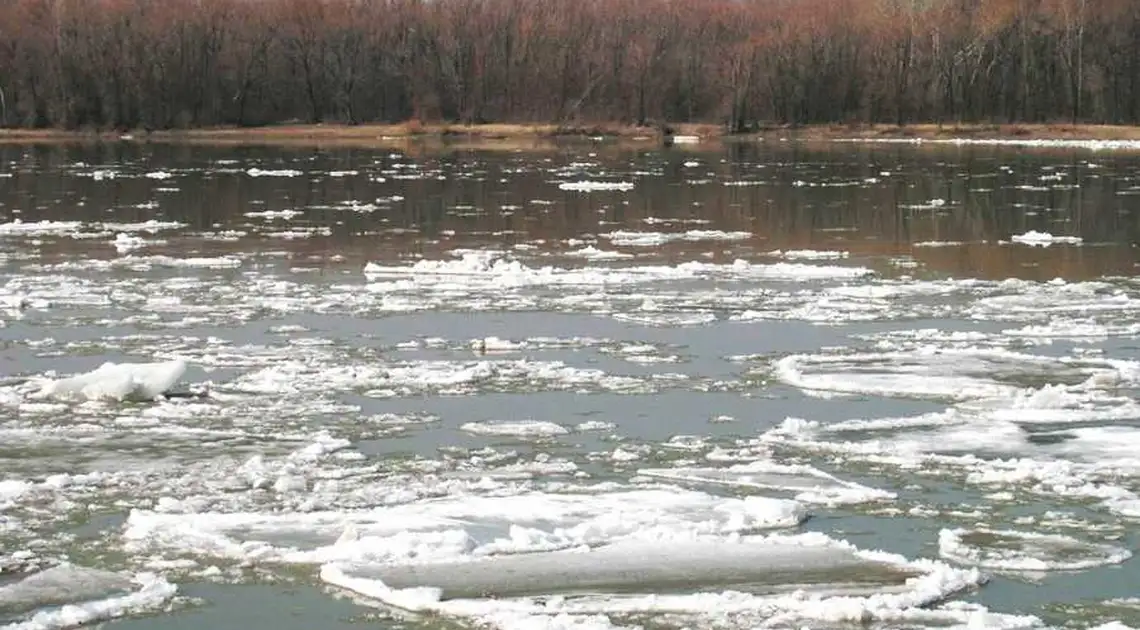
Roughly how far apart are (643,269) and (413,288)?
116 inches

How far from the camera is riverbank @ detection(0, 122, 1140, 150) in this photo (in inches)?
2611

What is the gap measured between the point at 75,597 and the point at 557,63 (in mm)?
82472

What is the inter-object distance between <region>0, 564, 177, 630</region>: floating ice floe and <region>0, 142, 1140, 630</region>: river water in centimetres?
2

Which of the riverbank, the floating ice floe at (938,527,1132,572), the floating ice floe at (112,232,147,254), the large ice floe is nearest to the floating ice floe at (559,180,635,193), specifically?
the floating ice floe at (112,232,147,254)

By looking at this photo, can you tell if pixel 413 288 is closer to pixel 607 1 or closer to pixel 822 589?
pixel 822 589

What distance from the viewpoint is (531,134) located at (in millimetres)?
73875

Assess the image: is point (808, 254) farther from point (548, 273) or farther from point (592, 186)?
point (592, 186)

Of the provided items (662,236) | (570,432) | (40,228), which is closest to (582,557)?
(570,432)

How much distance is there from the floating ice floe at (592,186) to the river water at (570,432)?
10726mm

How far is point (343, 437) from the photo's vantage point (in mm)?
9383

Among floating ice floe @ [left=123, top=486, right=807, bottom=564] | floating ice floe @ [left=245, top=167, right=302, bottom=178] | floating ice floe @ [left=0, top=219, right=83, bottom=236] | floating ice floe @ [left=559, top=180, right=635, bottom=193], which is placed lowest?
floating ice floe @ [left=123, top=486, right=807, bottom=564]

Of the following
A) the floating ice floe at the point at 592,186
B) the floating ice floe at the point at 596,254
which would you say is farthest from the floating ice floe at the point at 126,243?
the floating ice floe at the point at 592,186

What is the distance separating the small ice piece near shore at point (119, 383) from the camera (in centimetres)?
1038

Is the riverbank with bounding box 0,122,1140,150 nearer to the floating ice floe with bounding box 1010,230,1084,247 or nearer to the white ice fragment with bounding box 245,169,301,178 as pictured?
the white ice fragment with bounding box 245,169,301,178
